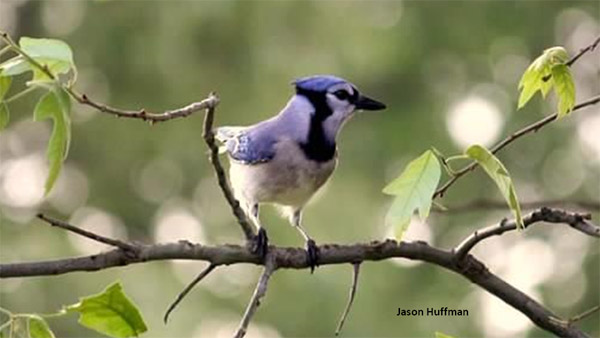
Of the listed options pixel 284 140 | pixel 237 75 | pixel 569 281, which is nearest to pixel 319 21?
pixel 237 75

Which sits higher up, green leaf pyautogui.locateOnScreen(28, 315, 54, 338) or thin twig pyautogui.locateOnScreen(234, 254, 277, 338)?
thin twig pyautogui.locateOnScreen(234, 254, 277, 338)

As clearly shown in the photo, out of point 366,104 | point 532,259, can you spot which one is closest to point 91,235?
point 366,104

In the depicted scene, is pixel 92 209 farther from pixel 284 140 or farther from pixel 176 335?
pixel 284 140

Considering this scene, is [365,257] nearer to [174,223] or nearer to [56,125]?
[56,125]

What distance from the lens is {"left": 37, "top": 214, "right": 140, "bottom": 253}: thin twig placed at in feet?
3.47

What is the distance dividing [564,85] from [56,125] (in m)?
0.48

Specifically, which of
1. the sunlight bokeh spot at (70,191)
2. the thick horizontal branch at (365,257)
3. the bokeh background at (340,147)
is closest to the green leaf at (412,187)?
the thick horizontal branch at (365,257)

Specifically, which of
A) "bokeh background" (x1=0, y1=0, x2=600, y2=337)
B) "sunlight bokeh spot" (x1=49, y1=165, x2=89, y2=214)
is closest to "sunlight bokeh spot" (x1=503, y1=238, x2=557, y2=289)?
"bokeh background" (x1=0, y1=0, x2=600, y2=337)

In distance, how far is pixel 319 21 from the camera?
5488 mm

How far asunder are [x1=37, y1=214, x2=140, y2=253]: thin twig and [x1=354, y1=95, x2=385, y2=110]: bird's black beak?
3.01 ft

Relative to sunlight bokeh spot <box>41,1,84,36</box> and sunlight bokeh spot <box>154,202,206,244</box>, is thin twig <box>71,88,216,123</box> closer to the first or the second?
sunlight bokeh spot <box>154,202,206,244</box>

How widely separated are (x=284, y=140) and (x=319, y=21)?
3358 mm

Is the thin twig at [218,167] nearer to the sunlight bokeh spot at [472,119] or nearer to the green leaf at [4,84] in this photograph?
the green leaf at [4,84]

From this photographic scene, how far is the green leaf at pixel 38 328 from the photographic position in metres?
0.99
